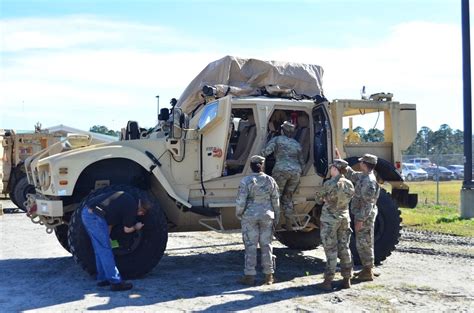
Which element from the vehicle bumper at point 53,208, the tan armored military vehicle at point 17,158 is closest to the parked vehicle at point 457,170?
the tan armored military vehicle at point 17,158

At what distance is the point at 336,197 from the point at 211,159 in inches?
76.0

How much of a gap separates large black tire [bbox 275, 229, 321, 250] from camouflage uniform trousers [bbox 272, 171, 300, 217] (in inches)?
71.2

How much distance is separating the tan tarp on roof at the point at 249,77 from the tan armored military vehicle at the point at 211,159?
2cm

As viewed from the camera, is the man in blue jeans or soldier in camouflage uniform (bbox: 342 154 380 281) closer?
the man in blue jeans

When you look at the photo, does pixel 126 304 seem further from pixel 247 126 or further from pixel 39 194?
pixel 247 126

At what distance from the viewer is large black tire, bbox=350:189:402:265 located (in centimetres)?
862

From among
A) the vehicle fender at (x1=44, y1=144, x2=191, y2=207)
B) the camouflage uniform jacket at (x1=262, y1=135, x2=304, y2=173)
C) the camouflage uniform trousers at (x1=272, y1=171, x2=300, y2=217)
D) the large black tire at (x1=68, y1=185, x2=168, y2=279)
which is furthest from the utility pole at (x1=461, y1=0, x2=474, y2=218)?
the large black tire at (x1=68, y1=185, x2=168, y2=279)

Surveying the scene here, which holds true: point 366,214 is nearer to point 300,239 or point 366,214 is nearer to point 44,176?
point 300,239

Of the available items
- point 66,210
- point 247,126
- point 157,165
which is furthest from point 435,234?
point 66,210

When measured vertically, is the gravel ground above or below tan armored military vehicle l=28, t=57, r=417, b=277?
below

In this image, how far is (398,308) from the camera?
635 centimetres

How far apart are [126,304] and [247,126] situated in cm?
332

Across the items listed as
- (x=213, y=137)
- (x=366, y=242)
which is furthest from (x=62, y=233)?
(x=366, y=242)

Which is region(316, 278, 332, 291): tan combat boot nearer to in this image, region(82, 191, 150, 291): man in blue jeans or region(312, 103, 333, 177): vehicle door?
region(312, 103, 333, 177): vehicle door
